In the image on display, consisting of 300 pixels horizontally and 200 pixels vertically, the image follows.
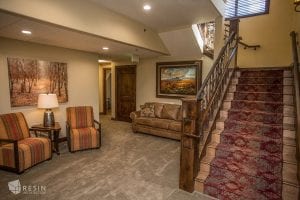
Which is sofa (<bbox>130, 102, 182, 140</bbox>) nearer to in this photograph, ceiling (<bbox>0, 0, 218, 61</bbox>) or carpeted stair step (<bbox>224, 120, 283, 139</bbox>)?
carpeted stair step (<bbox>224, 120, 283, 139</bbox>)

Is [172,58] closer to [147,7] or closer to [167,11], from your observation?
[167,11]

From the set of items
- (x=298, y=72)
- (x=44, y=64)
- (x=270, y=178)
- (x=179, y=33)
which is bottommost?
(x=270, y=178)

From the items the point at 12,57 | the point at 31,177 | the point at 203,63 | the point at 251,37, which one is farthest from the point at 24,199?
the point at 251,37

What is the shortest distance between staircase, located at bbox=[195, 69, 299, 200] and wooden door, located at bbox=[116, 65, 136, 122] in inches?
161

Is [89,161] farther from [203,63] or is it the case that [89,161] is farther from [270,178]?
[203,63]

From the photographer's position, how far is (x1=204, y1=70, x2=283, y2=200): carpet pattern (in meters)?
2.25

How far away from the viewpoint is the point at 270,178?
2199 millimetres

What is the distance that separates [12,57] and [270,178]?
15.5ft

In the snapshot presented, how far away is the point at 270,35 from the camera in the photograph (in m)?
4.73

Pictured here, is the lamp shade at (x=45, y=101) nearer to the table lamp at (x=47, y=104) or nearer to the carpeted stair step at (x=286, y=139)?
the table lamp at (x=47, y=104)

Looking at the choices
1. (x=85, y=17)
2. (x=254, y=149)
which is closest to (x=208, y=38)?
(x=85, y=17)

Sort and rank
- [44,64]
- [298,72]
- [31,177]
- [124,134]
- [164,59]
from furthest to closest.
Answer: [164,59], [124,134], [44,64], [31,177], [298,72]

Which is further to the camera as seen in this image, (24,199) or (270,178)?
(24,199)

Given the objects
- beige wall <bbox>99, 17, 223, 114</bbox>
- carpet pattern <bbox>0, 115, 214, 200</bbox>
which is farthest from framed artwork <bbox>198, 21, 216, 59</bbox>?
carpet pattern <bbox>0, 115, 214, 200</bbox>
